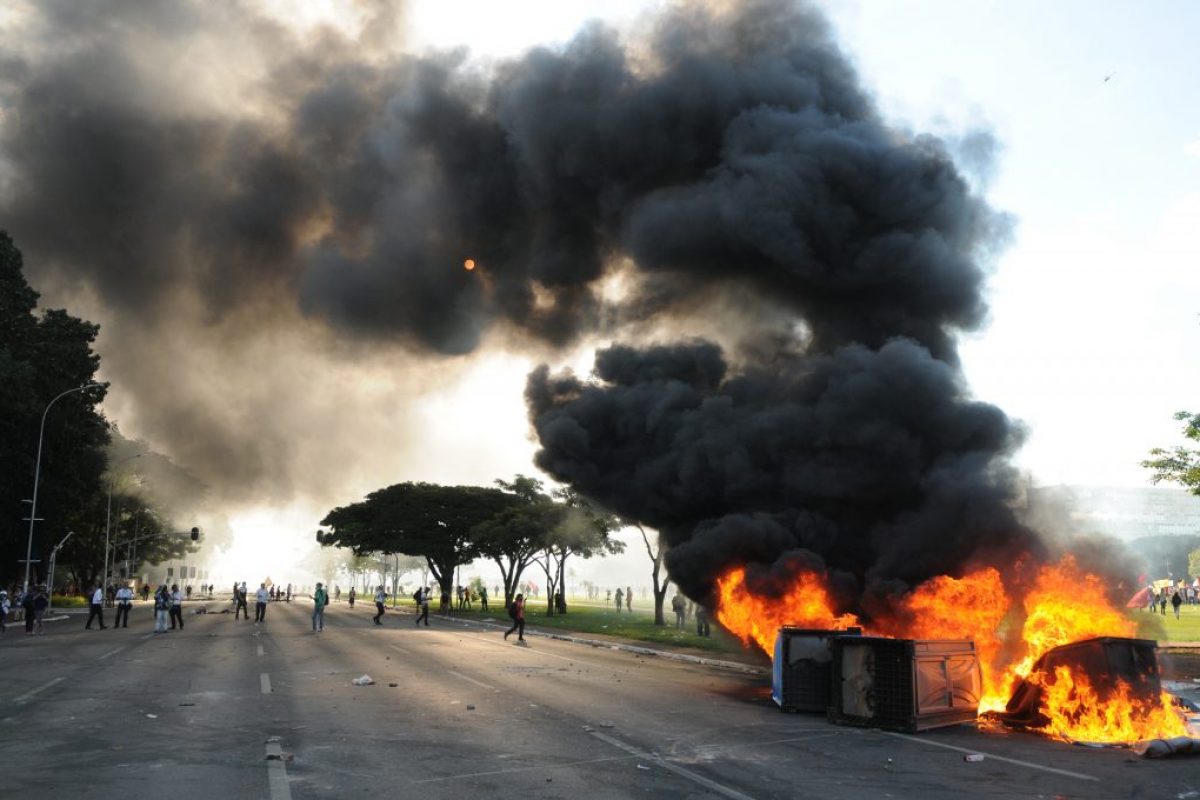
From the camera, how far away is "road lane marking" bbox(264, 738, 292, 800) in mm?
7288

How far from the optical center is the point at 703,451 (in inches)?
738

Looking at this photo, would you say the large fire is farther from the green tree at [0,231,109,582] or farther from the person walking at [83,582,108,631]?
the green tree at [0,231,109,582]

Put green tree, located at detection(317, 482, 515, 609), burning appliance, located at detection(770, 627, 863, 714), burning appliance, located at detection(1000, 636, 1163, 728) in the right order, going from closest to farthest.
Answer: burning appliance, located at detection(1000, 636, 1163, 728) < burning appliance, located at detection(770, 627, 863, 714) < green tree, located at detection(317, 482, 515, 609)

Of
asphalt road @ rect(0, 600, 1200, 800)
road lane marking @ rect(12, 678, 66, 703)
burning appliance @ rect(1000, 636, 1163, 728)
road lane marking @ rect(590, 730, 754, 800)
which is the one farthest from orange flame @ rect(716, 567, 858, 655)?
road lane marking @ rect(12, 678, 66, 703)

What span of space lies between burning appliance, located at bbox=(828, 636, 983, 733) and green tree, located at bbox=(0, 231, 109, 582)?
34.5 m

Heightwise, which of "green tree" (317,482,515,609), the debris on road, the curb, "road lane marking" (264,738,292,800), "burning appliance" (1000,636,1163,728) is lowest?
the curb

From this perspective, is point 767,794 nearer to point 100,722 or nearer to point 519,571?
point 100,722

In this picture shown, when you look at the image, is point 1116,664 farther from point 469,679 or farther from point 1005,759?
point 469,679

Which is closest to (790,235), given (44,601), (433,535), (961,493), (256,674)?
(961,493)

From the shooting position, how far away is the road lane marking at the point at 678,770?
7715mm

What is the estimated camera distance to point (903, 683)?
1192 centimetres

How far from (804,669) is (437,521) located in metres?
49.5

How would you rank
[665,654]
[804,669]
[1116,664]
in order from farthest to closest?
[665,654] → [804,669] → [1116,664]

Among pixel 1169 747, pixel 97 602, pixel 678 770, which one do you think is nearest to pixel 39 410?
pixel 97 602
